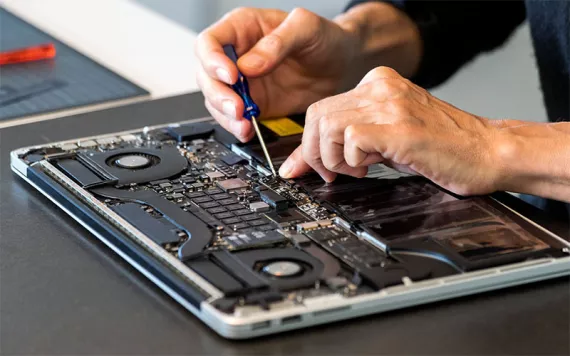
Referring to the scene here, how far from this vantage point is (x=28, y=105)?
4.78 feet

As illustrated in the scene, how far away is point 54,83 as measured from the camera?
5.14 feet

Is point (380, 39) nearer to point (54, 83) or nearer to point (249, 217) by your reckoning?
point (54, 83)

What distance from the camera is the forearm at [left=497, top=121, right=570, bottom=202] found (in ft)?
3.49

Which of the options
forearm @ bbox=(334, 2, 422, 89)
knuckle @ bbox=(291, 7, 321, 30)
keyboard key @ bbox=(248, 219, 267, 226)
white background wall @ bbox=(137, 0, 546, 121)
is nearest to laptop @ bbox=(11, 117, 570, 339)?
keyboard key @ bbox=(248, 219, 267, 226)

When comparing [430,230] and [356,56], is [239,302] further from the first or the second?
[356,56]

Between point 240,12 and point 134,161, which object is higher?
point 240,12

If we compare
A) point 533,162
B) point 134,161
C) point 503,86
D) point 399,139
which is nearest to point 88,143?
point 134,161

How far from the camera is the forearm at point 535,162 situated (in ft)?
3.49

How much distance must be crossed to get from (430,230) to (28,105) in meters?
0.75

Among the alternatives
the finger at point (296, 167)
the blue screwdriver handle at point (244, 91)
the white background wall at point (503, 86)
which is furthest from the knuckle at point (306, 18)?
the white background wall at point (503, 86)

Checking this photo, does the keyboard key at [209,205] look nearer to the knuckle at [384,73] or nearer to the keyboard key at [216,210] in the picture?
the keyboard key at [216,210]

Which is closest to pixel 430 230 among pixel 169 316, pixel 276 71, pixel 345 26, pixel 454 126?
pixel 454 126

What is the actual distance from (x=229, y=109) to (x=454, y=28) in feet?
2.32

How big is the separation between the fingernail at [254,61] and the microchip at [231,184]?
0.87ft
